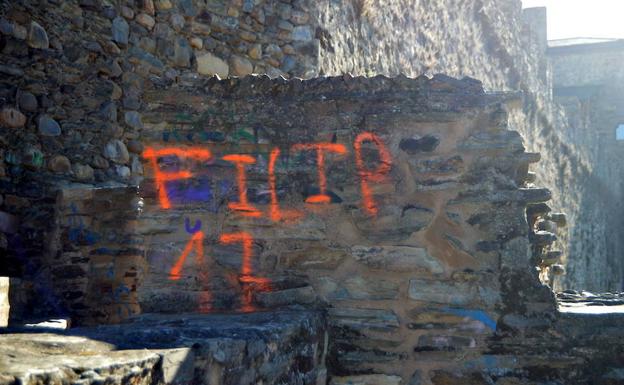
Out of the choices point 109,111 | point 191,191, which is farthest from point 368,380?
point 109,111

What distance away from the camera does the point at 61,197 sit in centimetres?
576

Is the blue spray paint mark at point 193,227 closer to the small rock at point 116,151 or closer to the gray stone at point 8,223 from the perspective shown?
the gray stone at point 8,223

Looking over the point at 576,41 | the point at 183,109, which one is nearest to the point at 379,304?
the point at 183,109

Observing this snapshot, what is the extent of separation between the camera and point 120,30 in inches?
251

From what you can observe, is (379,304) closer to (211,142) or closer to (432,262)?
(432,262)

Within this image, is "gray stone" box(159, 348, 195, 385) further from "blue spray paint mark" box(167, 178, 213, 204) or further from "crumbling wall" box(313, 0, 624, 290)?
"crumbling wall" box(313, 0, 624, 290)

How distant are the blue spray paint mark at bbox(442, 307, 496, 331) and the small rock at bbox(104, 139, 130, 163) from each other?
400 cm

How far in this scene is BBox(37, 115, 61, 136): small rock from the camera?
5914mm

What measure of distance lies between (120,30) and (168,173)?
11.4ft

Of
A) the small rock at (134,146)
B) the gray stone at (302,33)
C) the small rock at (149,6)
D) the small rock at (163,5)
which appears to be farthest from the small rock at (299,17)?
the small rock at (134,146)

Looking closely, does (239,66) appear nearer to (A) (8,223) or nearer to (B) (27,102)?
(B) (27,102)

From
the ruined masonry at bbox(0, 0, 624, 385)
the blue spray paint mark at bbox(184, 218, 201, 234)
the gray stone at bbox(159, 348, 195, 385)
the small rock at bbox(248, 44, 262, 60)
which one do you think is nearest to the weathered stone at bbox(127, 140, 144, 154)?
the small rock at bbox(248, 44, 262, 60)

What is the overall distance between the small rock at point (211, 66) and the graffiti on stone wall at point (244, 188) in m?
3.53

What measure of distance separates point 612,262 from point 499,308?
53.0 ft
